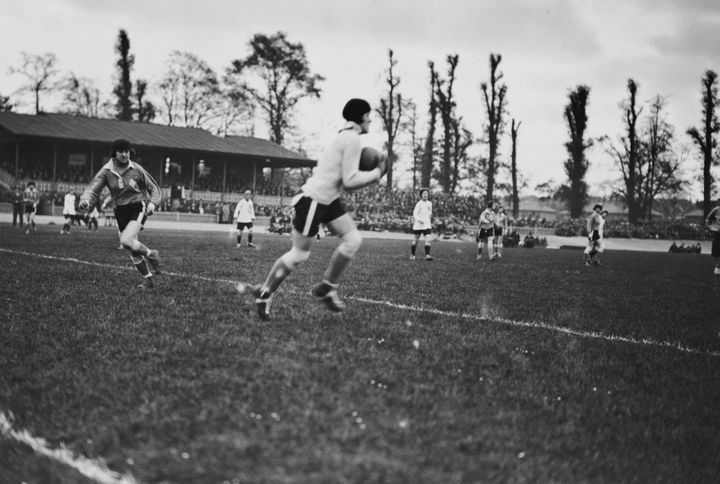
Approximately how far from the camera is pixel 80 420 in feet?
10.3

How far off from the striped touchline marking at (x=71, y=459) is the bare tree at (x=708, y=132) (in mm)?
59697

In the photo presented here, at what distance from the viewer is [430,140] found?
60438 millimetres

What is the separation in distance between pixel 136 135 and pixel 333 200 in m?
42.5

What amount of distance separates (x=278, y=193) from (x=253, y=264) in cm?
3754

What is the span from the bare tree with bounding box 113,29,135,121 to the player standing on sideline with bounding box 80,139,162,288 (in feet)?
176

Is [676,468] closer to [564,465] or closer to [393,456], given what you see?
[564,465]

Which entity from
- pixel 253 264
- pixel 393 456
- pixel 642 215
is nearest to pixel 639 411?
pixel 393 456

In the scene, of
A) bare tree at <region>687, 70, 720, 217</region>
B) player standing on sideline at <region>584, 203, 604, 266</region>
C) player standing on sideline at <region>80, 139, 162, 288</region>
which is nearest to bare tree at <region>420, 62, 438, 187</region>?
bare tree at <region>687, 70, 720, 217</region>

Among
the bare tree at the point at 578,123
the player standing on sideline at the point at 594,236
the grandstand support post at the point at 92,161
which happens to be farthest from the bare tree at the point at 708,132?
the grandstand support post at the point at 92,161

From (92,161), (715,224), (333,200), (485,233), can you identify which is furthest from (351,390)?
(92,161)

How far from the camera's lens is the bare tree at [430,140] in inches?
2206

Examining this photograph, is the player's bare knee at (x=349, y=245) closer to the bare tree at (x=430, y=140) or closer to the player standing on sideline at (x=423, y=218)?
the player standing on sideline at (x=423, y=218)

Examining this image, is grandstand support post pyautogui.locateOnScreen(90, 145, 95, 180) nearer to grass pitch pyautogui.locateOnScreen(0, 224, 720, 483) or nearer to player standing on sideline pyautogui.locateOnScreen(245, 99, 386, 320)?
grass pitch pyautogui.locateOnScreen(0, 224, 720, 483)

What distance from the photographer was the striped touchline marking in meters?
2.52
